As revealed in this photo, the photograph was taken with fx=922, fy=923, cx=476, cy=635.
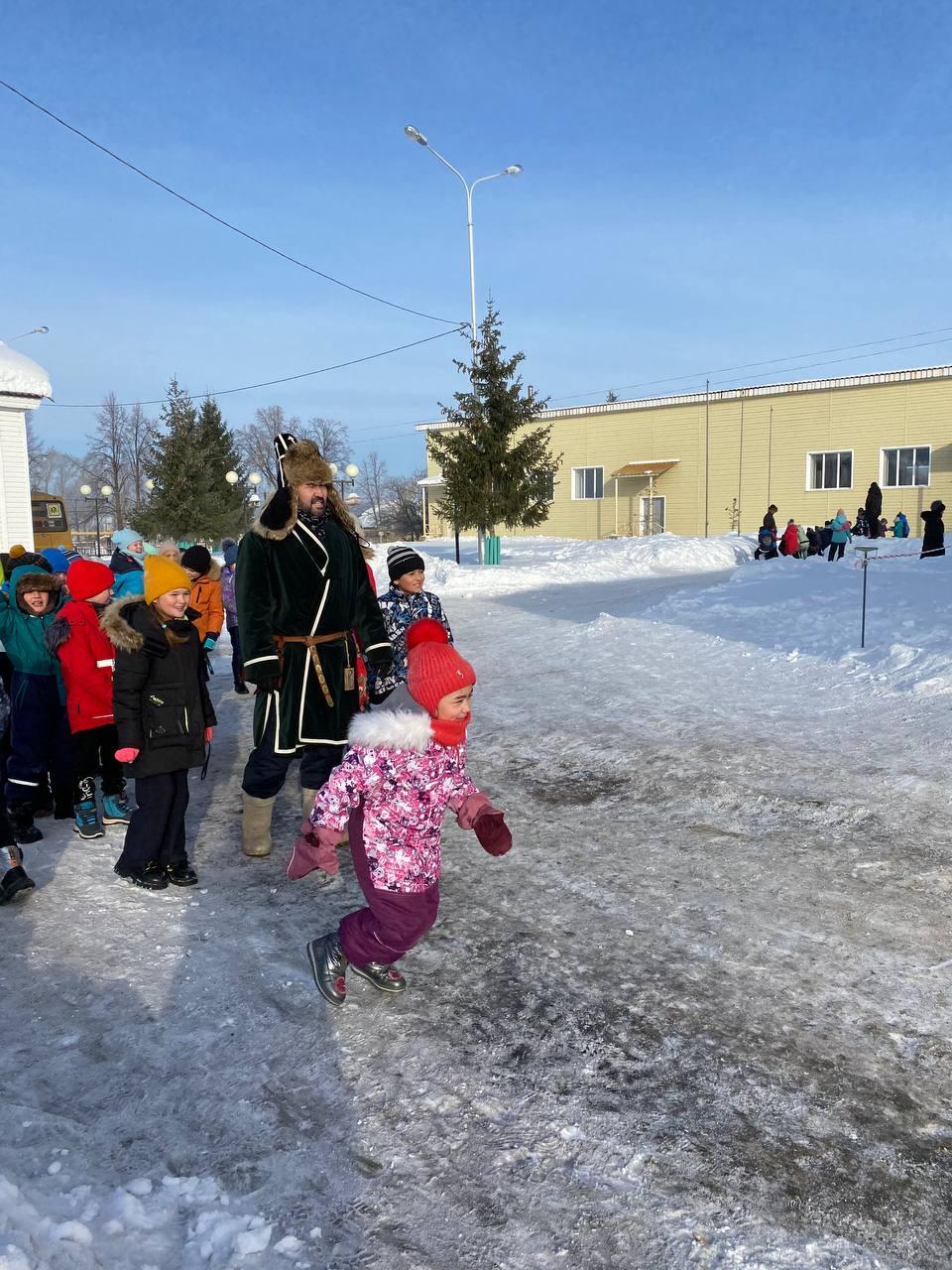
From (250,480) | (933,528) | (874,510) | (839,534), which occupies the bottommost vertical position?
(839,534)

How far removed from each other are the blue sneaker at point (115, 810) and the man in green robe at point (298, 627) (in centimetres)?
100

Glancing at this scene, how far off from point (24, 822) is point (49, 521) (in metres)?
24.8

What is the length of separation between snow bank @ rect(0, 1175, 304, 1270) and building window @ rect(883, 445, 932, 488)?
36.9 metres

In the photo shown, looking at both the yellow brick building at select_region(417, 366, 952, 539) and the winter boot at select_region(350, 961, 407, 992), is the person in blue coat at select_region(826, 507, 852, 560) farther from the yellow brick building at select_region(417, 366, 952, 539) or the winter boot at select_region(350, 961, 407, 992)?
the winter boot at select_region(350, 961, 407, 992)

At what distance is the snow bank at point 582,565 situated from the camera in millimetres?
22031

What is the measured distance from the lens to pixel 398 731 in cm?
304

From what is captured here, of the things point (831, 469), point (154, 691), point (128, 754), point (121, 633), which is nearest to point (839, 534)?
point (831, 469)

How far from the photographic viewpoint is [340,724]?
4719 millimetres

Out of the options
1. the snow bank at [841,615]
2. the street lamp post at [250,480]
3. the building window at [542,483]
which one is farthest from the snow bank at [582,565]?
the snow bank at [841,615]

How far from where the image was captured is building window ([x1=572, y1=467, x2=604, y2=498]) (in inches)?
1645

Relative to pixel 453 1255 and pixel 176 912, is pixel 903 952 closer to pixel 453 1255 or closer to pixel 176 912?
pixel 453 1255

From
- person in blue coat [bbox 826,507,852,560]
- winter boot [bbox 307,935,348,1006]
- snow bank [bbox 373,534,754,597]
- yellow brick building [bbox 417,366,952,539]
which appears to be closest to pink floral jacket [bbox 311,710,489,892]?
winter boot [bbox 307,935,348,1006]

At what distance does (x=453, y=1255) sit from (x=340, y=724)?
2828 mm

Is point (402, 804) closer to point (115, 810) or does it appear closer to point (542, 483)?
point (115, 810)
